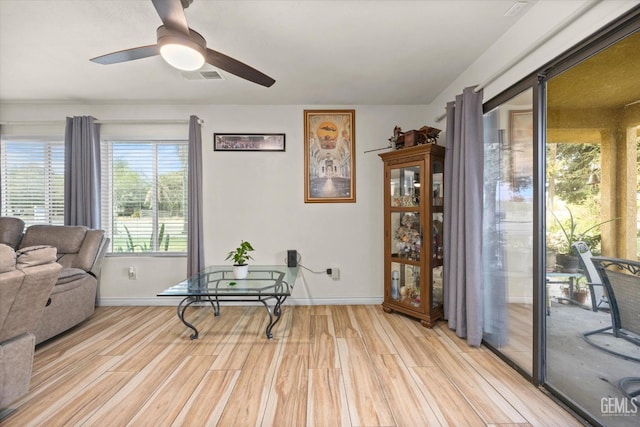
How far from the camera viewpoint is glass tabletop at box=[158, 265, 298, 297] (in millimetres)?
2215

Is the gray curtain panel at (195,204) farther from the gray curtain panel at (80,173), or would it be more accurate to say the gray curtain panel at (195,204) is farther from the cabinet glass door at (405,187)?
the cabinet glass door at (405,187)

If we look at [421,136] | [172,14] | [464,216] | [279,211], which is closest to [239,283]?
[279,211]

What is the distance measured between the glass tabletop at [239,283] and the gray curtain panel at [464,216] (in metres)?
1.54

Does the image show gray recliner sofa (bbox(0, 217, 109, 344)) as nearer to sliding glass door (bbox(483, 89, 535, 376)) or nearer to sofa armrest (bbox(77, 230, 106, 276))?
sofa armrest (bbox(77, 230, 106, 276))

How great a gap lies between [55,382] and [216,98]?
2.92 metres

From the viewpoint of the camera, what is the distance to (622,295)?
1.36 meters

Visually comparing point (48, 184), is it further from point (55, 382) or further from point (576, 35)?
point (576, 35)

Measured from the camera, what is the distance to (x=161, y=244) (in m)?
3.35

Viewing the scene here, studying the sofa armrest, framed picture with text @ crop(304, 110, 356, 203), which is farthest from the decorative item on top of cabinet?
the sofa armrest

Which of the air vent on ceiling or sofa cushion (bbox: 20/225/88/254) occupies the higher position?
the air vent on ceiling

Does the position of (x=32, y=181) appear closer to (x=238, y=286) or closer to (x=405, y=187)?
(x=238, y=286)

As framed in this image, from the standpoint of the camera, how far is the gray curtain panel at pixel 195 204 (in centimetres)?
312

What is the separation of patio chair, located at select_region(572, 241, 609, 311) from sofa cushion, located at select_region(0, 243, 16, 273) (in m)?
3.22

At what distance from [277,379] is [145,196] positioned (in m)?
2.82
